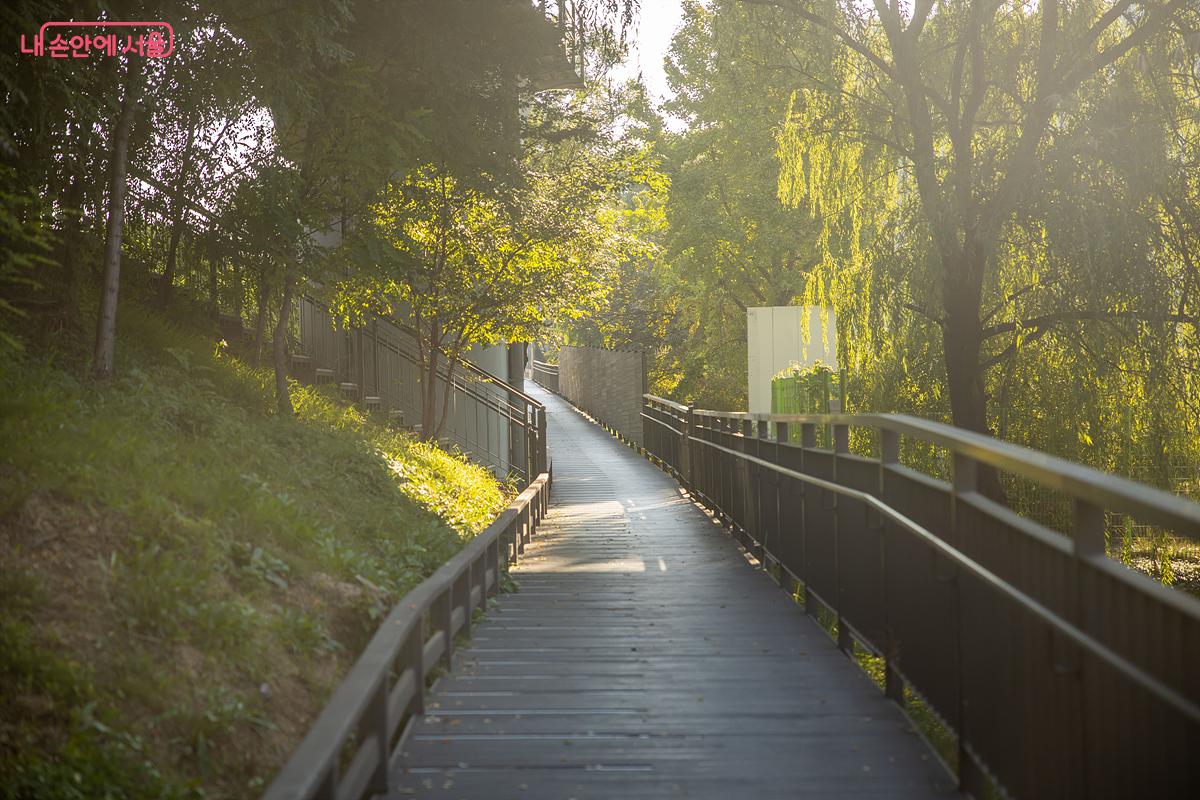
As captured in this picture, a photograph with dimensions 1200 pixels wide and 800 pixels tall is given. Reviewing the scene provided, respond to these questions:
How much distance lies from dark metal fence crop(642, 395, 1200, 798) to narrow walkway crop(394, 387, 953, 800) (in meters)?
0.31

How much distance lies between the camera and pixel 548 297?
14.9m

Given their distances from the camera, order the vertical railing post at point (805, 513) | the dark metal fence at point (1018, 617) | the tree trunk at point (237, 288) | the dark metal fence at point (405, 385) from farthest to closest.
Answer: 1. the dark metal fence at point (405, 385)
2. the tree trunk at point (237, 288)
3. the vertical railing post at point (805, 513)
4. the dark metal fence at point (1018, 617)

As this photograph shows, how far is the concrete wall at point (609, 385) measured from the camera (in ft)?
95.4

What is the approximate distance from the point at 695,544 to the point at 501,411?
5.80 metres

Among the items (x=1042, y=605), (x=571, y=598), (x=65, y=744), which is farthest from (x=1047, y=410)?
(x=65, y=744)

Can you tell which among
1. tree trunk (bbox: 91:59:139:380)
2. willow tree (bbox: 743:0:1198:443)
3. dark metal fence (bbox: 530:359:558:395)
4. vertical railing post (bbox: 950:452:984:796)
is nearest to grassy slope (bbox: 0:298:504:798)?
tree trunk (bbox: 91:59:139:380)

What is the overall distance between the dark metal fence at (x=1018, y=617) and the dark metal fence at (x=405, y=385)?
942cm

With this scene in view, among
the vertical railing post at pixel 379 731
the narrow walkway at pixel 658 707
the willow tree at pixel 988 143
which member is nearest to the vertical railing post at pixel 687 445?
the willow tree at pixel 988 143

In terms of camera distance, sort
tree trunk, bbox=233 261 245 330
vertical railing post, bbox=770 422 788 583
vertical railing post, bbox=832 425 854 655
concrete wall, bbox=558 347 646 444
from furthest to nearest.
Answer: concrete wall, bbox=558 347 646 444 → tree trunk, bbox=233 261 245 330 → vertical railing post, bbox=770 422 788 583 → vertical railing post, bbox=832 425 854 655

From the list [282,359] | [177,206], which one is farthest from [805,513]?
[177,206]

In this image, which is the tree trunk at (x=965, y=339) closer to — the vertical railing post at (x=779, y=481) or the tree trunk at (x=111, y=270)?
the vertical railing post at (x=779, y=481)

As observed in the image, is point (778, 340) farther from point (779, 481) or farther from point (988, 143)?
point (779, 481)

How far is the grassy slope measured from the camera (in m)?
3.76

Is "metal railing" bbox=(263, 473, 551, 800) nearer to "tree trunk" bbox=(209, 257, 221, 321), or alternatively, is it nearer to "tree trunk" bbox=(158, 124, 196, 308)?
"tree trunk" bbox=(158, 124, 196, 308)
